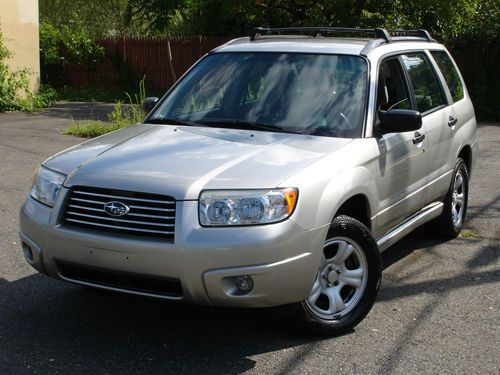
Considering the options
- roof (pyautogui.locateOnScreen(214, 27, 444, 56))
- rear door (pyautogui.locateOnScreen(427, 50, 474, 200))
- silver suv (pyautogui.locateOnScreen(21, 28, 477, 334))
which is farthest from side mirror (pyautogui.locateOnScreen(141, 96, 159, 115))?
rear door (pyautogui.locateOnScreen(427, 50, 474, 200))

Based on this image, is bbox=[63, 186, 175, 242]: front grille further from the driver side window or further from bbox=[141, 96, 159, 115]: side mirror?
the driver side window

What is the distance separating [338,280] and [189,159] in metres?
1.19

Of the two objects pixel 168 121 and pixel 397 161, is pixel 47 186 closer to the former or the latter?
pixel 168 121

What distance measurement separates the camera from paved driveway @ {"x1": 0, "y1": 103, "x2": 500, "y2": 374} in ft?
14.6

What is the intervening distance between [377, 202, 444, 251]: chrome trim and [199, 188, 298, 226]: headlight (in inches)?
57.5

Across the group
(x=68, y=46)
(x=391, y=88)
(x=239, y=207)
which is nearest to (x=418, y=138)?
(x=391, y=88)

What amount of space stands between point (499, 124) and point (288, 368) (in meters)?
14.7

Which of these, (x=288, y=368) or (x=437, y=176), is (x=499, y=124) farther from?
(x=288, y=368)

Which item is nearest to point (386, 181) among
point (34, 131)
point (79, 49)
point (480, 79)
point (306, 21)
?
point (34, 131)

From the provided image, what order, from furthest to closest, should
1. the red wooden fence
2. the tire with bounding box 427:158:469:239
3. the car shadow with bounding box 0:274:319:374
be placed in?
1. the red wooden fence
2. the tire with bounding box 427:158:469:239
3. the car shadow with bounding box 0:274:319:374

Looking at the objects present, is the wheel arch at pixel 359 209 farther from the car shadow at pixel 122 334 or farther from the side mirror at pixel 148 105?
the side mirror at pixel 148 105

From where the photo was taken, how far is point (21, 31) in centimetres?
1880

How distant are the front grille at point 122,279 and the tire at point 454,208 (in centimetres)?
348

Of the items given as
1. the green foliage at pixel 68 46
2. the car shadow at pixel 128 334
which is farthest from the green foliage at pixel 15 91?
the car shadow at pixel 128 334
